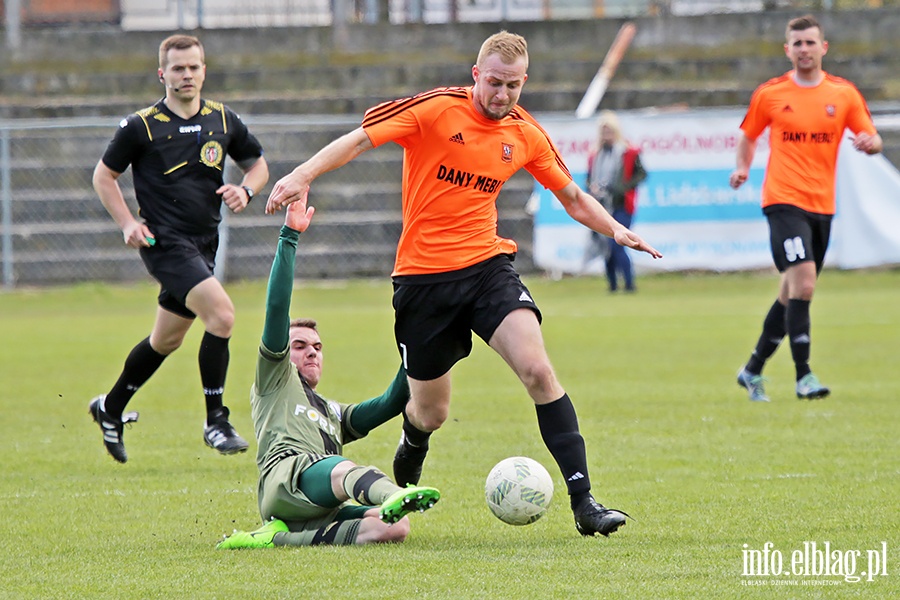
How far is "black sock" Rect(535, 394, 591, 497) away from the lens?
5.84 metres

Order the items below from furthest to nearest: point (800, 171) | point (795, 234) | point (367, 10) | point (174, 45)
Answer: point (367, 10) → point (800, 171) → point (795, 234) → point (174, 45)

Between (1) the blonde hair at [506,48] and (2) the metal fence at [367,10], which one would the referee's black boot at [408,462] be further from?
(2) the metal fence at [367,10]

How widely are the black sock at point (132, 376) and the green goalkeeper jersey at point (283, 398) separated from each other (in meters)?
2.22

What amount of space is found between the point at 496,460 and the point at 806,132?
12.7 feet

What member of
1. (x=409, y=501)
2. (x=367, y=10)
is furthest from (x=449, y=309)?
(x=367, y=10)

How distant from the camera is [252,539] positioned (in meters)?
5.69

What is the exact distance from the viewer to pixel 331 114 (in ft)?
76.5

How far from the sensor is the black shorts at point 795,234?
32.3 feet

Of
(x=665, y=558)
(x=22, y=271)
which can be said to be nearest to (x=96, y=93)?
(x=22, y=271)

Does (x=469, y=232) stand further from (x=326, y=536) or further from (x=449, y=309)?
(x=326, y=536)

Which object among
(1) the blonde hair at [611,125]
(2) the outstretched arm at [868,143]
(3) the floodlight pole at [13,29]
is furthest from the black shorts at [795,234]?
(3) the floodlight pole at [13,29]

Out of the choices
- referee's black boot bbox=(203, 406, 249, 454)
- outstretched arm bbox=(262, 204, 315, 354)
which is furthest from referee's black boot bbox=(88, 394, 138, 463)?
outstretched arm bbox=(262, 204, 315, 354)

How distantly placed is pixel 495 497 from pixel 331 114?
18.1 m

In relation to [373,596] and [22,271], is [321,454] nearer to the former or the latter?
[373,596]
